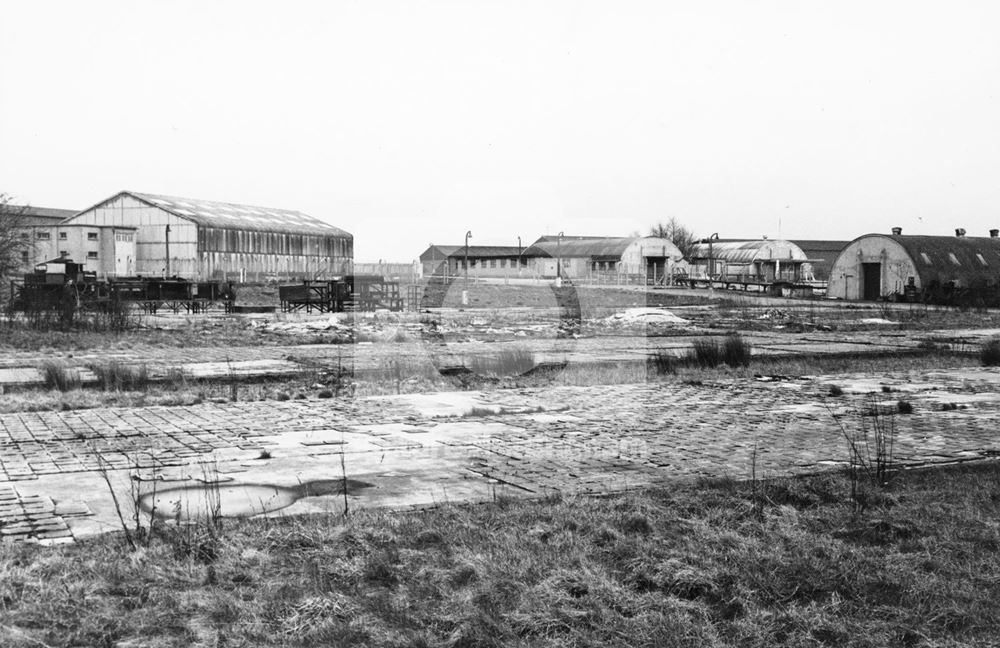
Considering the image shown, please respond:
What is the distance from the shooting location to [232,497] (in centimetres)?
702

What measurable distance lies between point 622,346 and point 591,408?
433 inches

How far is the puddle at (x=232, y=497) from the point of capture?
6512mm

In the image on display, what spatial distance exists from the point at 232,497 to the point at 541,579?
287 centimetres

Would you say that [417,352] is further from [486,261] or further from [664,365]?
[486,261]

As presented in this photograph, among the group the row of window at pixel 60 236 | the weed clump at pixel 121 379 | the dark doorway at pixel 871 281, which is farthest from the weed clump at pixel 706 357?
the row of window at pixel 60 236

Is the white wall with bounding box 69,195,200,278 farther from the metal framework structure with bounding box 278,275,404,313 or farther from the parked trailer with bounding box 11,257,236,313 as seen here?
the metal framework structure with bounding box 278,275,404,313

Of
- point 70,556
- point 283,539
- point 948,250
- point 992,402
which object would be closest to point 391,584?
point 283,539

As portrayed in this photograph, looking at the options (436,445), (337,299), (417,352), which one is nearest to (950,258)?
(337,299)

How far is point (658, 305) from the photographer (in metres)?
45.6

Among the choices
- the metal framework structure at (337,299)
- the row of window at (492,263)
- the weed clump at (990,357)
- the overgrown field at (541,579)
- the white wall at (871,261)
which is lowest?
the overgrown field at (541,579)

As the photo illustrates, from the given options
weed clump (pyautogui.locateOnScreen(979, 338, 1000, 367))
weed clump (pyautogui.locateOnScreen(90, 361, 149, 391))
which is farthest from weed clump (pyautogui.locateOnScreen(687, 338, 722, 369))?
weed clump (pyautogui.locateOnScreen(90, 361, 149, 391))

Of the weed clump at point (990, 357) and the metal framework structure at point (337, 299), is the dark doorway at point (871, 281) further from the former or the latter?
the weed clump at point (990, 357)

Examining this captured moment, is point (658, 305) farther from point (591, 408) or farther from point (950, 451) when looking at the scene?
point (950, 451)

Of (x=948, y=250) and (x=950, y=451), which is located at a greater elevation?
(x=948, y=250)
